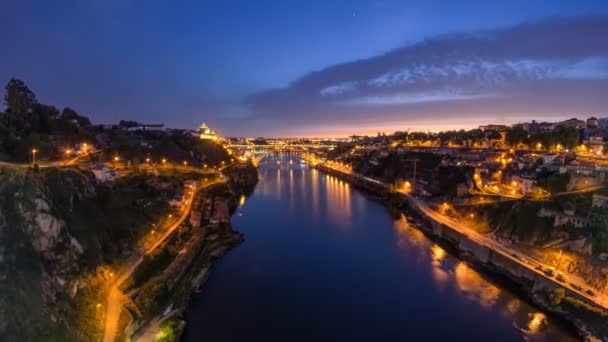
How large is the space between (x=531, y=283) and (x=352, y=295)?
7134 mm

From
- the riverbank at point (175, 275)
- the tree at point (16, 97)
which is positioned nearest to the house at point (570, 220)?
the riverbank at point (175, 275)

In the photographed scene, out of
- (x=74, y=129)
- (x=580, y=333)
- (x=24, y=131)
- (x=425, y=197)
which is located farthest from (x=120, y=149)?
(x=580, y=333)

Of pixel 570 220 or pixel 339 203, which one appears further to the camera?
pixel 339 203

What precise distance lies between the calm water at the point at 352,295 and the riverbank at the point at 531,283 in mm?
519

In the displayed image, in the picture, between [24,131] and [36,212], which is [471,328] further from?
→ [24,131]

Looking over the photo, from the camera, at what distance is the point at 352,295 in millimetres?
13562

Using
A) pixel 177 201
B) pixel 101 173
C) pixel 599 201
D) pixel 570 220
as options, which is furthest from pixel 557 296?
pixel 101 173

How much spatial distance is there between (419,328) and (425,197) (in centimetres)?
1867

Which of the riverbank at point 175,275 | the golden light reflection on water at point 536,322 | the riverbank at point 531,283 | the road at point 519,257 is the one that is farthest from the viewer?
the road at point 519,257

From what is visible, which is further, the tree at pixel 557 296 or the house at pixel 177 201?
the house at pixel 177 201

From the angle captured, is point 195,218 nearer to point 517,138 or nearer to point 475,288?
point 475,288

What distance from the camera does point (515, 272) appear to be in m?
14.0

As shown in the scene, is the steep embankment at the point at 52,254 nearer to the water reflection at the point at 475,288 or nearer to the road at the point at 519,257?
the water reflection at the point at 475,288

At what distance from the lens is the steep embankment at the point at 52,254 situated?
7.40 metres
